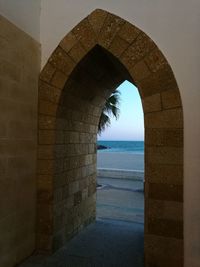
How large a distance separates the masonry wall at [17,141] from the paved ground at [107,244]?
11.9 inches

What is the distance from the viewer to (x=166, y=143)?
2.23 meters

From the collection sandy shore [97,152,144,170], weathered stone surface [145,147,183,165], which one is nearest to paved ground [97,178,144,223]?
weathered stone surface [145,147,183,165]

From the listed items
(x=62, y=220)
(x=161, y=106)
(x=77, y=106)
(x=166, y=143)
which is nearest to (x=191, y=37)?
(x=161, y=106)

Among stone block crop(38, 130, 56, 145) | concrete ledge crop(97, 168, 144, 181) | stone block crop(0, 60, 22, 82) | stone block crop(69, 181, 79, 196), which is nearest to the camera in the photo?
stone block crop(0, 60, 22, 82)

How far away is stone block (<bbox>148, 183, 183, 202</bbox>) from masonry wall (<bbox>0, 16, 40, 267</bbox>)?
3.55ft

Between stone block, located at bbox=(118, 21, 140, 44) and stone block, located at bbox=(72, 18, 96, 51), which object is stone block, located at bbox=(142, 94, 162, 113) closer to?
stone block, located at bbox=(118, 21, 140, 44)

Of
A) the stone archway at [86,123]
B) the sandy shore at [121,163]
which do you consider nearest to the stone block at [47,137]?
the stone archway at [86,123]

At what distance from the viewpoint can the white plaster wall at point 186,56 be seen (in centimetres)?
216

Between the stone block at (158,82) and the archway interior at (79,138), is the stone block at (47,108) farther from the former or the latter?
the stone block at (158,82)

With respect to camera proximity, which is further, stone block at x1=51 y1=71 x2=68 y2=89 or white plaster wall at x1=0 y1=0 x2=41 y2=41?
stone block at x1=51 y1=71 x2=68 y2=89

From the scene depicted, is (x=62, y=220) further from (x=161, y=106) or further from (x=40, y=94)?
(x=161, y=106)

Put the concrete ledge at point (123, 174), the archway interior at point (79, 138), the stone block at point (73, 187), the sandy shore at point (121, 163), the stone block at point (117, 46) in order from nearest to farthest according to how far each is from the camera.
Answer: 1. the stone block at point (117, 46)
2. the archway interior at point (79, 138)
3. the stone block at point (73, 187)
4. the concrete ledge at point (123, 174)
5. the sandy shore at point (121, 163)

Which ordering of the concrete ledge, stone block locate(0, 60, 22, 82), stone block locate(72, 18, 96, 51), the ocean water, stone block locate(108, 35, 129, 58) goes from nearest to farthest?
1. stone block locate(0, 60, 22, 82)
2. stone block locate(108, 35, 129, 58)
3. stone block locate(72, 18, 96, 51)
4. the concrete ledge
5. the ocean water

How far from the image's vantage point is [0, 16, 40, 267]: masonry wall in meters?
2.17
